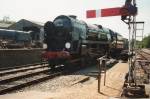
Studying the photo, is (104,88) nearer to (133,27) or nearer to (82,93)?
(82,93)

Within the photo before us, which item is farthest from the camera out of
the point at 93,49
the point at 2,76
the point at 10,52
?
the point at 93,49

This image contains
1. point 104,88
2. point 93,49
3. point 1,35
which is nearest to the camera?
point 104,88

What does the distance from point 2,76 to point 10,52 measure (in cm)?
693

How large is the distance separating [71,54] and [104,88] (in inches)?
353

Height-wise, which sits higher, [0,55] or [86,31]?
[86,31]

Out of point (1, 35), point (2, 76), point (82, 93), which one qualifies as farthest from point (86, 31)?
point (1, 35)

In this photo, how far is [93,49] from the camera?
1072 inches

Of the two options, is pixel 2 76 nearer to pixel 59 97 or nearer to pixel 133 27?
pixel 59 97

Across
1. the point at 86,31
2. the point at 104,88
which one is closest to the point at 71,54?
the point at 86,31

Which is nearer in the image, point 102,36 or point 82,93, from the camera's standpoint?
point 82,93

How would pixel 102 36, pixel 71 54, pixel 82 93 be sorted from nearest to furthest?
1. pixel 82 93
2. pixel 71 54
3. pixel 102 36

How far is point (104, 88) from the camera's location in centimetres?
A: 1295

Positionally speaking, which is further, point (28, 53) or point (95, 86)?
point (28, 53)

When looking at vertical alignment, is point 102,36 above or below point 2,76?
above
